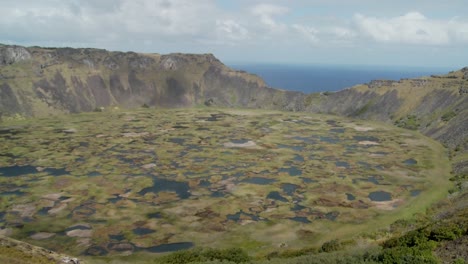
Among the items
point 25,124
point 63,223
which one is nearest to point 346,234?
point 63,223

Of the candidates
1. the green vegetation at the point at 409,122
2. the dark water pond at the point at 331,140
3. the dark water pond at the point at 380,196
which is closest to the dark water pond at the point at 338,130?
the dark water pond at the point at 331,140

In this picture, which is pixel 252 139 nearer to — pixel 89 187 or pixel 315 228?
pixel 89 187

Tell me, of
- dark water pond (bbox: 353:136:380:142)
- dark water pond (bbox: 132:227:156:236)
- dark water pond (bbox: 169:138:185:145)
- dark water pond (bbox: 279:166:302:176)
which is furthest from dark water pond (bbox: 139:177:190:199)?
dark water pond (bbox: 353:136:380:142)

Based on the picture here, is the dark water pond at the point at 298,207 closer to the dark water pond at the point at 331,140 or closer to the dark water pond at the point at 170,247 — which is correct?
the dark water pond at the point at 170,247

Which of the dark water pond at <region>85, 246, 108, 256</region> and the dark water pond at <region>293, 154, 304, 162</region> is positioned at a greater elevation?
the dark water pond at <region>293, 154, 304, 162</region>

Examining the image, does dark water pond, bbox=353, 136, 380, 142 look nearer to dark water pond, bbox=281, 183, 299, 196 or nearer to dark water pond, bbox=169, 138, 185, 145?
dark water pond, bbox=281, 183, 299, 196
